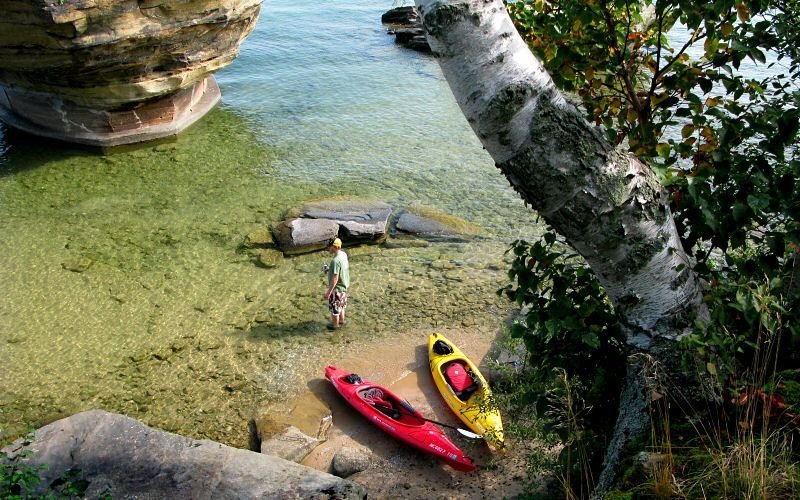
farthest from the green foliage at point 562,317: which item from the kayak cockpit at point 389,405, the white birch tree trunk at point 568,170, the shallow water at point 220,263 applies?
the shallow water at point 220,263

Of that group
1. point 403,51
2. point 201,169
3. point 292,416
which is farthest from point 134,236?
point 403,51

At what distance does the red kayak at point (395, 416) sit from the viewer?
26.5 feet

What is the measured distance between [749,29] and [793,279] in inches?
68.7

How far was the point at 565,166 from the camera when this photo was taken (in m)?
3.89

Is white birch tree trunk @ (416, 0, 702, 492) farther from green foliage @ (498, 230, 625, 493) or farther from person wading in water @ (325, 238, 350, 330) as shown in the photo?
person wading in water @ (325, 238, 350, 330)

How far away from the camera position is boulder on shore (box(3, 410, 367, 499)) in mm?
6496

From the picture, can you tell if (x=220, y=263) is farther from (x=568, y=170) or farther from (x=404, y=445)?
(x=568, y=170)

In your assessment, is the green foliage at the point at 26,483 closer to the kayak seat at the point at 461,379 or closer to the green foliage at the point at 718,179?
the green foliage at the point at 718,179

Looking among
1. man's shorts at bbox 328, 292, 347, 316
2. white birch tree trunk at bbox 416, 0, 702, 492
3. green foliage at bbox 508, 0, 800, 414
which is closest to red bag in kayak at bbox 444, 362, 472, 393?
man's shorts at bbox 328, 292, 347, 316

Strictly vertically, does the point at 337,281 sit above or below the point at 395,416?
above

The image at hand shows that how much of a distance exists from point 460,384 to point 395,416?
41.5 inches

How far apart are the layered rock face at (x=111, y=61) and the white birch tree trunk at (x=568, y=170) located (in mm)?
12495

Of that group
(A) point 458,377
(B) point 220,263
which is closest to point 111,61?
(B) point 220,263

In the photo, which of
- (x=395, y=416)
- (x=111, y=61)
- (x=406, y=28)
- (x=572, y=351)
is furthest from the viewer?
(x=406, y=28)
